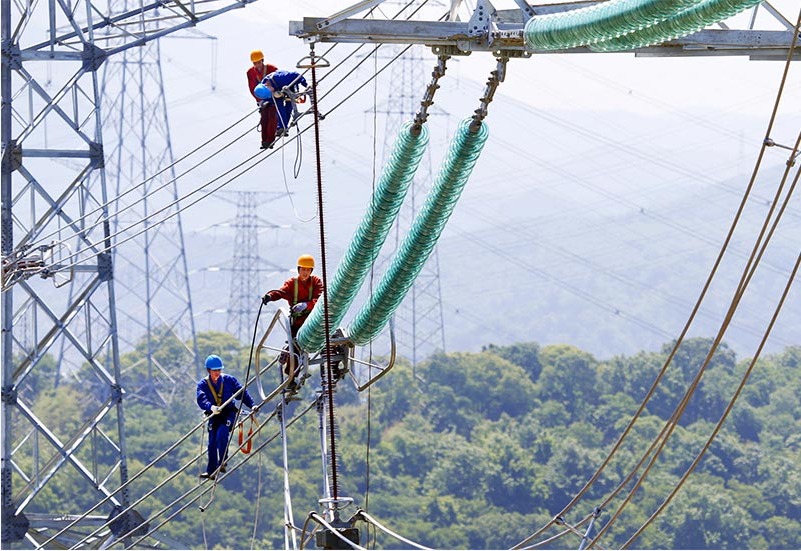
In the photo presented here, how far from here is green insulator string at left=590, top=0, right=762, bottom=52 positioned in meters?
10.8

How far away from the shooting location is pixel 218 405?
16.1 metres

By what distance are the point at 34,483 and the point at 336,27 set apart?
40.8 feet

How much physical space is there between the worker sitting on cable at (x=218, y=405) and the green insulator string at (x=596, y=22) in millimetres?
5434

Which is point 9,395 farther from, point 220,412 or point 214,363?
point 214,363

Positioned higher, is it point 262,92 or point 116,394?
point 262,92

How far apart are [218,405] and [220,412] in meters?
0.07

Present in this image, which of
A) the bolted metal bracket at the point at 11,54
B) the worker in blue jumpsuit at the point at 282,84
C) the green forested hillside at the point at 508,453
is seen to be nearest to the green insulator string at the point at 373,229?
the worker in blue jumpsuit at the point at 282,84

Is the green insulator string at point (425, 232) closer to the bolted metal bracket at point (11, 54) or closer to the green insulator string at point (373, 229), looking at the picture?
the green insulator string at point (373, 229)

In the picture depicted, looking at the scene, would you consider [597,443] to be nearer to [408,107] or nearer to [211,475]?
[408,107]

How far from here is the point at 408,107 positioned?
8888 cm

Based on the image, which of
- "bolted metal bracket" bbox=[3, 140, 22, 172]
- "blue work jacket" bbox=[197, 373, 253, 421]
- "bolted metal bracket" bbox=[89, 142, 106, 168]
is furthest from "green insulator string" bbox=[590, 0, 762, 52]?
"bolted metal bracket" bbox=[3, 140, 22, 172]

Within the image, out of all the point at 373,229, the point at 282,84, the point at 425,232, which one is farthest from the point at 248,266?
the point at 425,232

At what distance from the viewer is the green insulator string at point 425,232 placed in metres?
13.2

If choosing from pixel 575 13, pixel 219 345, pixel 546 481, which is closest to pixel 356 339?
pixel 575 13
